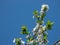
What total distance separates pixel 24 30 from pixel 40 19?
9 cm

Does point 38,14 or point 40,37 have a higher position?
point 38,14

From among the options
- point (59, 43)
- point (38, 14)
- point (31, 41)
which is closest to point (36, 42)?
point (31, 41)

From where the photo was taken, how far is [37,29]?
60 centimetres

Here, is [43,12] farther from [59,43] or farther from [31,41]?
[59,43]

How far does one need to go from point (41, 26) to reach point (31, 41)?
3.1 inches

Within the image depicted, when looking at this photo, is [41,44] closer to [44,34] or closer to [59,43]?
[44,34]

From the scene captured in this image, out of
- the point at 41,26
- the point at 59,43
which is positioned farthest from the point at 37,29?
the point at 59,43

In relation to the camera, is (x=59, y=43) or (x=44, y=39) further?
(x=59, y=43)

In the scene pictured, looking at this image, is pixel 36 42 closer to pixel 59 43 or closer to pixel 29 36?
pixel 29 36

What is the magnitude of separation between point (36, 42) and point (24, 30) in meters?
0.08

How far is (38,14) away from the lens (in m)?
0.65

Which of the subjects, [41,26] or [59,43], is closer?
[41,26]

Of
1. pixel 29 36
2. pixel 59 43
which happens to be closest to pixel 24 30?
pixel 29 36

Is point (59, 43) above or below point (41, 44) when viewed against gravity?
above
